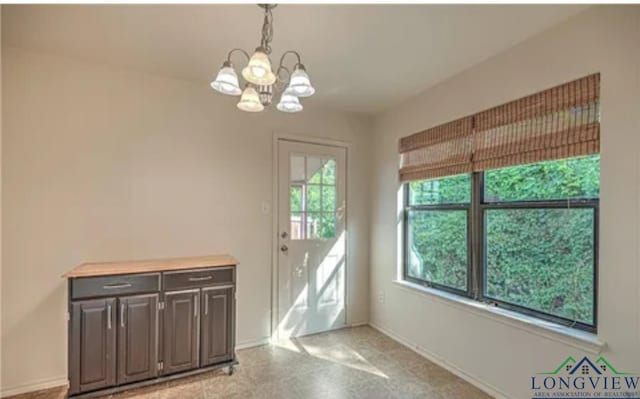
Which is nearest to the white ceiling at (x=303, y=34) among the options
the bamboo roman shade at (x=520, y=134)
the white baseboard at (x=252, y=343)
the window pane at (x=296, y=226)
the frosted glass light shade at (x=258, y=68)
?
the bamboo roman shade at (x=520, y=134)

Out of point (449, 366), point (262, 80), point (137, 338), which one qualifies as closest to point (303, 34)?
point (262, 80)

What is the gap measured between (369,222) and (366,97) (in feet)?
4.53

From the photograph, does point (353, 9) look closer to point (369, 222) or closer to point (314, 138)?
point (314, 138)

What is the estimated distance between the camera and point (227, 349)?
2539mm

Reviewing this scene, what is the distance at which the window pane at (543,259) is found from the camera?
6.28 feet

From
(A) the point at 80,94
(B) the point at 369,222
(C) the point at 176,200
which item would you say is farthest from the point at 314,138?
(A) the point at 80,94

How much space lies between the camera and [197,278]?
245 centimetres

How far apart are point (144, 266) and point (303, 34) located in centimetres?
195

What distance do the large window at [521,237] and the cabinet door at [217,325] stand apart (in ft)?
5.91

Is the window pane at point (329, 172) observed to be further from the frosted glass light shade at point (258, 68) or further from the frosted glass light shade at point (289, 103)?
the frosted glass light shade at point (258, 68)

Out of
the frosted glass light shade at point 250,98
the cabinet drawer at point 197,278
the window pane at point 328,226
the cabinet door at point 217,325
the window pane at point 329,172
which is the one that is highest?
the frosted glass light shade at point 250,98

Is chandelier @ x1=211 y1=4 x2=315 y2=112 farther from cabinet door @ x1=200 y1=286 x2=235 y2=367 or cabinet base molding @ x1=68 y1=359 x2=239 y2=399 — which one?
cabinet base molding @ x1=68 y1=359 x2=239 y2=399

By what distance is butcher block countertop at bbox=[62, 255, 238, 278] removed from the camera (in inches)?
85.5

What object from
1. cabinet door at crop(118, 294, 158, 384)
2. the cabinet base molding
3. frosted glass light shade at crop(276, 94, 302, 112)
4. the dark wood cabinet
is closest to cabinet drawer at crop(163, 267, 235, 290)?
the dark wood cabinet
